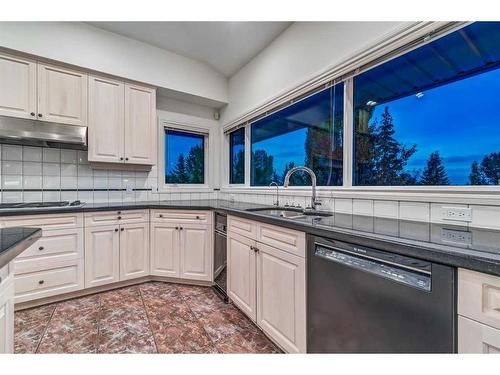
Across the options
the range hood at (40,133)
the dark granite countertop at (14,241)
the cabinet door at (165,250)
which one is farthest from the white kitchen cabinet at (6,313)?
the range hood at (40,133)

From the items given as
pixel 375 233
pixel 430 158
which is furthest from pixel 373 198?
pixel 375 233

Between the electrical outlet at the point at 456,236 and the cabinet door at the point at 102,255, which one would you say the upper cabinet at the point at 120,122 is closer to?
the cabinet door at the point at 102,255

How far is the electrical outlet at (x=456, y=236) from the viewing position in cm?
86

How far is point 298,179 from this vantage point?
7.80 ft

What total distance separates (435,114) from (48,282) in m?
3.33

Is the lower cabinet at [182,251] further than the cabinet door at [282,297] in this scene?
Yes

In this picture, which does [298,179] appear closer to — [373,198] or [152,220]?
[373,198]

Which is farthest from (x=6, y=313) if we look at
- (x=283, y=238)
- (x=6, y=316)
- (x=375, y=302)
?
(x=375, y=302)

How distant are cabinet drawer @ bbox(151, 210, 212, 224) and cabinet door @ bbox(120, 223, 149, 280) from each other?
0.54ft

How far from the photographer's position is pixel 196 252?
2521 millimetres

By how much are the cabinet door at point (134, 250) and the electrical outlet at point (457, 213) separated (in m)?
2.61

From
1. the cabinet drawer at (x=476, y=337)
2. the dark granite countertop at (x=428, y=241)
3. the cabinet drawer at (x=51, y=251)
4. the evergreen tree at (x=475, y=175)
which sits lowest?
the cabinet drawer at (x=51, y=251)

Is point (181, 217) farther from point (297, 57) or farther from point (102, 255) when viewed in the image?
point (297, 57)
